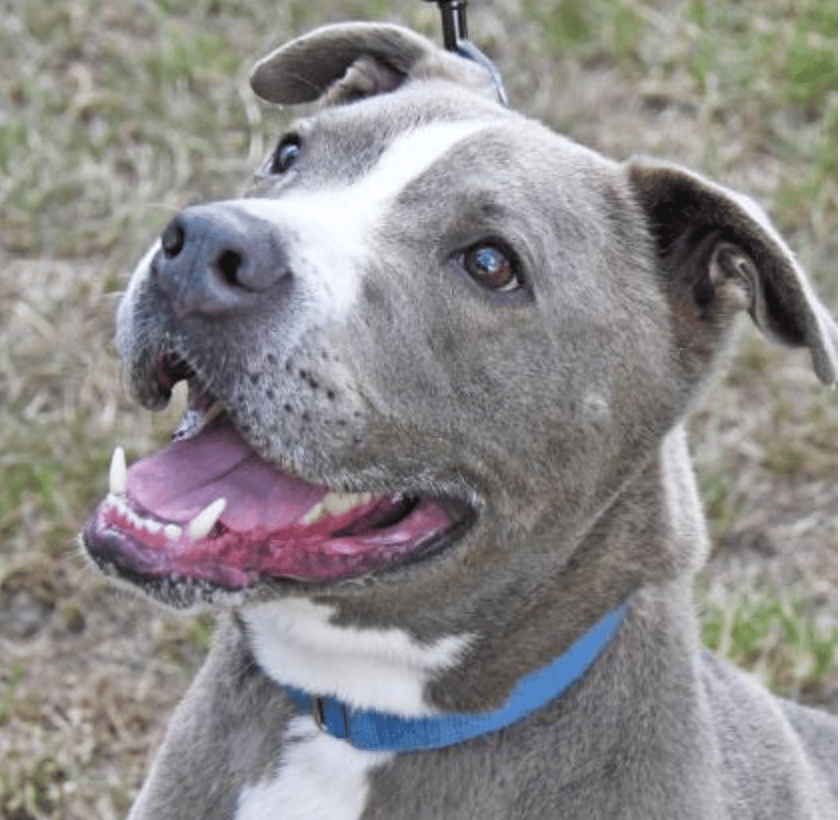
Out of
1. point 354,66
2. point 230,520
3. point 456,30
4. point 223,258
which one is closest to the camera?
point 223,258

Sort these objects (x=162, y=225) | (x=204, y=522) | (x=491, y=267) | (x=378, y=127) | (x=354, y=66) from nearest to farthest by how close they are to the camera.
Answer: (x=204, y=522) → (x=491, y=267) → (x=378, y=127) → (x=354, y=66) → (x=162, y=225)

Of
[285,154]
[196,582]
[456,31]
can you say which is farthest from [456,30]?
[196,582]

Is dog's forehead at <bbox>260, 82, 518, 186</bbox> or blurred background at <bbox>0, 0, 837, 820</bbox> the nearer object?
dog's forehead at <bbox>260, 82, 518, 186</bbox>

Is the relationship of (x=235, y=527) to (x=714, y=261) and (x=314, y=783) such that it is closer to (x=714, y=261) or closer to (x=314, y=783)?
(x=314, y=783)

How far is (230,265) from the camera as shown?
3.12 metres

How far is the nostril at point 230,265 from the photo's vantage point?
3105 millimetres

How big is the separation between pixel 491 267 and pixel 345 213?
28 cm

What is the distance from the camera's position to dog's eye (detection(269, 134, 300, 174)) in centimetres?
379

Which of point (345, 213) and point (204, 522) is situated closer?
point (204, 522)

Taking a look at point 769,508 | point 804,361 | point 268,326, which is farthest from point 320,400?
point 804,361

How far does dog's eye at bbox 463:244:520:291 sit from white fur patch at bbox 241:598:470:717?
2.16ft

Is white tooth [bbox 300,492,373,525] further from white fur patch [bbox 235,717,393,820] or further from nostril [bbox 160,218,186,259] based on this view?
nostril [bbox 160,218,186,259]

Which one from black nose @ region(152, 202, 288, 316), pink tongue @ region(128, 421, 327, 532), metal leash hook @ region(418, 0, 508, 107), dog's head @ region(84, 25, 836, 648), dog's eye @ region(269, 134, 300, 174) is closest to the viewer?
black nose @ region(152, 202, 288, 316)

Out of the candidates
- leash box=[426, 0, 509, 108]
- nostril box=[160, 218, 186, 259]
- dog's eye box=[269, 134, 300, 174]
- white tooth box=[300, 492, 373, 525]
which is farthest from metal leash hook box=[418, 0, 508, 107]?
nostril box=[160, 218, 186, 259]
